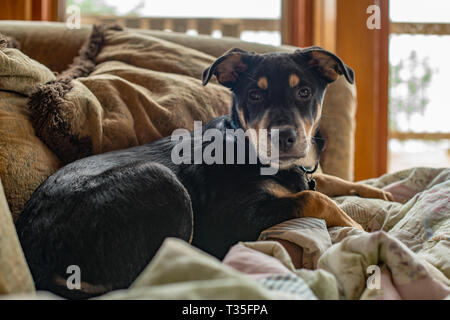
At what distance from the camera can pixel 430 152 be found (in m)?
3.57

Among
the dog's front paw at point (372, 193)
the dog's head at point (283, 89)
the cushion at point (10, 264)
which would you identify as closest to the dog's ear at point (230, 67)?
the dog's head at point (283, 89)

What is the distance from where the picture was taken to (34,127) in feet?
4.92

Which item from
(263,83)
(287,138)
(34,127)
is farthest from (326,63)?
(34,127)

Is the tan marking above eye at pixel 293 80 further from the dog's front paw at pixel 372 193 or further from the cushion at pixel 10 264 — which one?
the cushion at pixel 10 264

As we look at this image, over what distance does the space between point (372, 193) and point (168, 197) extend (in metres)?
0.99

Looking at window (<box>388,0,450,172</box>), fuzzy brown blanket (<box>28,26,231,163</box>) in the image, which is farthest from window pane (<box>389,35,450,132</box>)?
fuzzy brown blanket (<box>28,26,231,163</box>)

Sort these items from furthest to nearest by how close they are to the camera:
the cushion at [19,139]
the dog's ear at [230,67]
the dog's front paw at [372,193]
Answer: the dog's front paw at [372,193], the dog's ear at [230,67], the cushion at [19,139]

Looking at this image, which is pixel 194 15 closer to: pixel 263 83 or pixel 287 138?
pixel 263 83

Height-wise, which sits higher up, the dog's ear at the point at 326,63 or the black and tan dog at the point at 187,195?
the dog's ear at the point at 326,63

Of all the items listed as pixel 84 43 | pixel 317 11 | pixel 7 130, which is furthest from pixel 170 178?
pixel 317 11

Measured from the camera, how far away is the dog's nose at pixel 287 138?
1425 millimetres

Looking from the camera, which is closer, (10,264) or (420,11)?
(10,264)

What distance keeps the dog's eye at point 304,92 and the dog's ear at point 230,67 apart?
24 cm

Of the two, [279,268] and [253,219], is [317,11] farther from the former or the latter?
[279,268]
